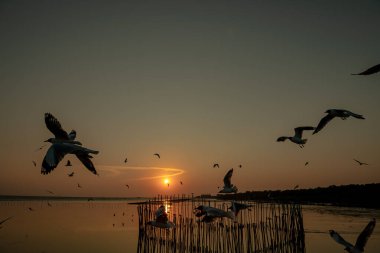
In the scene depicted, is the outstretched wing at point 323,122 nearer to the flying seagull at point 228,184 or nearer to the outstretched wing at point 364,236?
the outstretched wing at point 364,236

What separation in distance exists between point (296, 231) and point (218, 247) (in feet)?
10.1

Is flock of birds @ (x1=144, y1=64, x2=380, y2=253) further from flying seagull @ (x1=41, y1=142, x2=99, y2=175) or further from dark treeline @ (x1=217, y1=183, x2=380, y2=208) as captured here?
dark treeline @ (x1=217, y1=183, x2=380, y2=208)

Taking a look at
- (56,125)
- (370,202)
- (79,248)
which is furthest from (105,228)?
(370,202)

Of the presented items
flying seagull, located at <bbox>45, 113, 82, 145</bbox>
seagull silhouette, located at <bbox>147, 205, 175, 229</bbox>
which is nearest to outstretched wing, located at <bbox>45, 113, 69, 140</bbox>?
flying seagull, located at <bbox>45, 113, 82, 145</bbox>

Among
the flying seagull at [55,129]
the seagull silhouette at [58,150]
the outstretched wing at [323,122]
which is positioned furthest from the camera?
the outstretched wing at [323,122]

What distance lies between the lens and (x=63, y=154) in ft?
23.2

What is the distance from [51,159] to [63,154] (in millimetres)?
251

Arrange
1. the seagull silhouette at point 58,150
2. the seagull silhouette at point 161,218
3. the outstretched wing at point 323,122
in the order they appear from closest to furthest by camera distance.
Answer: the seagull silhouette at point 58,150 → the outstretched wing at point 323,122 → the seagull silhouette at point 161,218

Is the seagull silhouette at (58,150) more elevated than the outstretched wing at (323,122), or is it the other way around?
the outstretched wing at (323,122)

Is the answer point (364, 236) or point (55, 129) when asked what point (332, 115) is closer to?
point (364, 236)

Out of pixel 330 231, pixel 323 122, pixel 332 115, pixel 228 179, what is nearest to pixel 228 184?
pixel 228 179

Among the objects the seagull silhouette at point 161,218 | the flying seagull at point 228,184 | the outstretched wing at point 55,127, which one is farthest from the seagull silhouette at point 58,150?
the flying seagull at point 228,184

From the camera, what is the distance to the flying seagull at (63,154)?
6844mm

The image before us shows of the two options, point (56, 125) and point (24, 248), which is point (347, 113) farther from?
point (24, 248)
